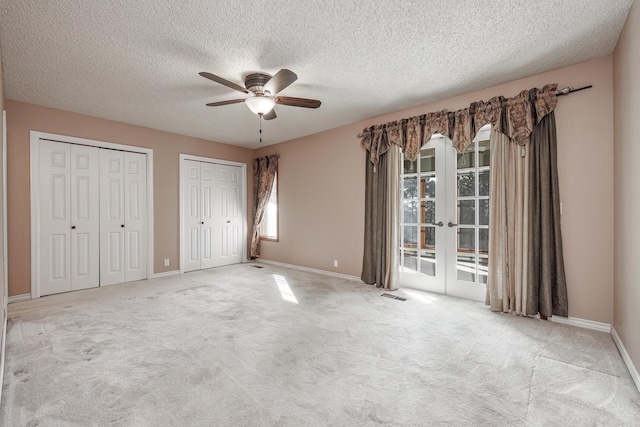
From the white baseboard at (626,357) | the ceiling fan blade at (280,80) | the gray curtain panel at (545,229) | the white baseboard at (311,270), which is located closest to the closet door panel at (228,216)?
the white baseboard at (311,270)

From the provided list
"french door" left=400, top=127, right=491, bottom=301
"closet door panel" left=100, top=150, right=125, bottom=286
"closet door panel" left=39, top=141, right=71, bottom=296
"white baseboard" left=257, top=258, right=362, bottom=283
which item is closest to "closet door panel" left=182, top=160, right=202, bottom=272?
"closet door panel" left=100, top=150, right=125, bottom=286

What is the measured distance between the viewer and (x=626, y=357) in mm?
2160

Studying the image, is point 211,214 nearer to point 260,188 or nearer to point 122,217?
point 260,188

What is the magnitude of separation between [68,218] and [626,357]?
21.1ft

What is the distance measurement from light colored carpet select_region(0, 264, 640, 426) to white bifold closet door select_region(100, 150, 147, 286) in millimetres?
1100

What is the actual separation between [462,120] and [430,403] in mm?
3139

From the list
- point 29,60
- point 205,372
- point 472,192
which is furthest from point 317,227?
point 29,60

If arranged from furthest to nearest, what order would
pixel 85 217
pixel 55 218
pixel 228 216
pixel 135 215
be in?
pixel 228 216, pixel 135 215, pixel 85 217, pixel 55 218

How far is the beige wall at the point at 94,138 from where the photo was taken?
369 cm

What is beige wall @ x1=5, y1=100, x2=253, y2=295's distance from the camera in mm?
3688

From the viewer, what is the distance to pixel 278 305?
352 centimetres

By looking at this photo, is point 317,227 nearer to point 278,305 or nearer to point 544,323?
point 278,305

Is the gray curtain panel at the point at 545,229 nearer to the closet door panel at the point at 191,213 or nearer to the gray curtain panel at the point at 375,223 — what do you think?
the gray curtain panel at the point at 375,223

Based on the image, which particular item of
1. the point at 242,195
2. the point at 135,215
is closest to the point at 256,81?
the point at 135,215
